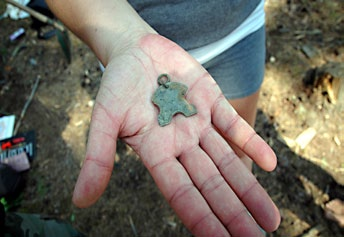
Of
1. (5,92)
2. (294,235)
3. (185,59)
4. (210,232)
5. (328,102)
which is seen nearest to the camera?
(210,232)

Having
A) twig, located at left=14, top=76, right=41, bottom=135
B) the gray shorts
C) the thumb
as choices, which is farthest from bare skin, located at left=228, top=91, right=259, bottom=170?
twig, located at left=14, top=76, right=41, bottom=135

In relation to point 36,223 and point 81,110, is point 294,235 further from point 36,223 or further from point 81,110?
point 81,110

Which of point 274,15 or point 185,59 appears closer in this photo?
point 185,59

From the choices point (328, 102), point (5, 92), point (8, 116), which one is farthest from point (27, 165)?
point (328, 102)

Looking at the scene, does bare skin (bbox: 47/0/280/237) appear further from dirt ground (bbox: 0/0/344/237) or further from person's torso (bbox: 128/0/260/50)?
dirt ground (bbox: 0/0/344/237)

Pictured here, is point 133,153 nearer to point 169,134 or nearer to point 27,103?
point 27,103

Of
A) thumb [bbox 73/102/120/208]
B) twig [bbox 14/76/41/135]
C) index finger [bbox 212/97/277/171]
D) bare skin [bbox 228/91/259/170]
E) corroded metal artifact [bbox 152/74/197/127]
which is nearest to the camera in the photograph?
thumb [bbox 73/102/120/208]
